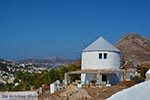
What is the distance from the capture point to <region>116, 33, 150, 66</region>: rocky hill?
78125 mm

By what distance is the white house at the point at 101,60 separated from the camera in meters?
41.5

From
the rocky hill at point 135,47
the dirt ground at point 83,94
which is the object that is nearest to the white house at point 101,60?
the dirt ground at point 83,94

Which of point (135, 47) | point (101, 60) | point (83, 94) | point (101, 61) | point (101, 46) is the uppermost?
point (135, 47)

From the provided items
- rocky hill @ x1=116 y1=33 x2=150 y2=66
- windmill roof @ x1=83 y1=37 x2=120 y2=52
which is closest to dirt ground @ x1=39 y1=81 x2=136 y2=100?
windmill roof @ x1=83 y1=37 x2=120 y2=52

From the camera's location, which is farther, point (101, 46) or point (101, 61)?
point (101, 46)

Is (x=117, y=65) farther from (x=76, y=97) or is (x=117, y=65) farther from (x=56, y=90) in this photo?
(x=76, y=97)

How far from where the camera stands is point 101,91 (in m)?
31.4

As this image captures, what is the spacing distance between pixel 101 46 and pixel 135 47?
142ft

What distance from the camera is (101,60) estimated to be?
4153cm

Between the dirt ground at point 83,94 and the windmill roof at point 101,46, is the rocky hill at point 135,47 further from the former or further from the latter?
the dirt ground at point 83,94

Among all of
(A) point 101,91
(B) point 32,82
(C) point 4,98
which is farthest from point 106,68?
(C) point 4,98

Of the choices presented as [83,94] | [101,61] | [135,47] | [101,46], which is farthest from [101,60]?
[135,47]

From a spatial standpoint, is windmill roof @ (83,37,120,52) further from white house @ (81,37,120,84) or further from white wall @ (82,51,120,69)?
white wall @ (82,51,120,69)

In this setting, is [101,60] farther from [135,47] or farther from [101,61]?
[135,47]
